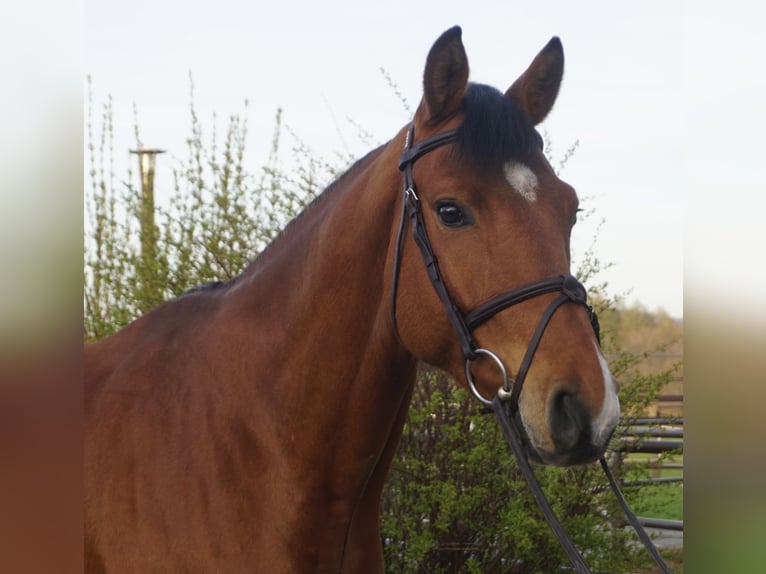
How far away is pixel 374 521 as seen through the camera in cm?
261

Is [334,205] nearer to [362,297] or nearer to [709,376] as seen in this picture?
[362,297]

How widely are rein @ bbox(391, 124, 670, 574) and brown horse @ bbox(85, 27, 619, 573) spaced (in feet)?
0.03

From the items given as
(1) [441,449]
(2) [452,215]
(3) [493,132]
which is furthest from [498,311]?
(1) [441,449]

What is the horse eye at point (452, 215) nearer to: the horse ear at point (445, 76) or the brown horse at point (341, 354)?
the brown horse at point (341, 354)

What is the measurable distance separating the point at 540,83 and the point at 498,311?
0.88m

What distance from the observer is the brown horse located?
7.36 ft

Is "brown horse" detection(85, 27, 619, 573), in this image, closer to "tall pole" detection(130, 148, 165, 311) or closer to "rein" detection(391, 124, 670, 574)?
"rein" detection(391, 124, 670, 574)

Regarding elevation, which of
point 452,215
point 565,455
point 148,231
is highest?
point 148,231

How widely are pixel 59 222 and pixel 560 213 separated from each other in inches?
62.7

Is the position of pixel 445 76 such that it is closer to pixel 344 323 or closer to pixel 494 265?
pixel 494 265

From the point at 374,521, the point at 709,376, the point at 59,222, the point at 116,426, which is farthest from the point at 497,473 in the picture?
the point at 59,222

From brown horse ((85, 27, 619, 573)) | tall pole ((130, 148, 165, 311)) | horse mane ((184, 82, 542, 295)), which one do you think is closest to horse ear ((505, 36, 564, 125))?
brown horse ((85, 27, 619, 573))

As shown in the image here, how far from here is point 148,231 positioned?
6281 mm

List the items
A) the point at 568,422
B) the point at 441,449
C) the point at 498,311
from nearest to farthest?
the point at 568,422 < the point at 498,311 < the point at 441,449
